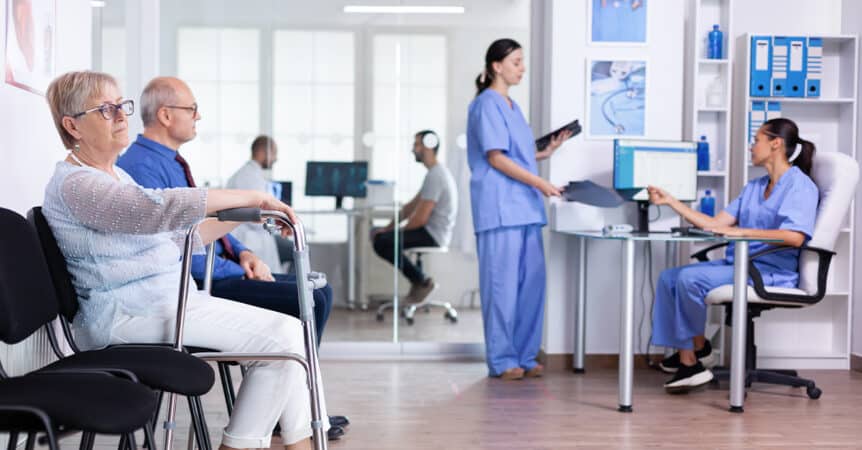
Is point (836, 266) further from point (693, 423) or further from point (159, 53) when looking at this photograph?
point (159, 53)

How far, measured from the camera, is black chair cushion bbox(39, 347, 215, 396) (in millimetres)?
1900

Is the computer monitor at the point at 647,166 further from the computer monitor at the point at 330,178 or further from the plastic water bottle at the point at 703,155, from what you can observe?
the computer monitor at the point at 330,178

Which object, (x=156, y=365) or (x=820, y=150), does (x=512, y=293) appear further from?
(x=156, y=365)

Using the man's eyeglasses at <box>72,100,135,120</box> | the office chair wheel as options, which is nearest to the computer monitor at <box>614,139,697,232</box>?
the office chair wheel

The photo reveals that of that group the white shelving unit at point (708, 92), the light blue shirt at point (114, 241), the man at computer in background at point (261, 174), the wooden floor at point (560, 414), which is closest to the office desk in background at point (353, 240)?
the man at computer in background at point (261, 174)

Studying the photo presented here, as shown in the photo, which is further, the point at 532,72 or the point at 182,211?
the point at 532,72

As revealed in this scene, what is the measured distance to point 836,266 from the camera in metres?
4.74

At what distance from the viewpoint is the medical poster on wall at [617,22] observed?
4.66 metres

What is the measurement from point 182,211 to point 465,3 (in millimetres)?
3210

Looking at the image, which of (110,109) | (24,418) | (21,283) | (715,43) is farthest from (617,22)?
(24,418)

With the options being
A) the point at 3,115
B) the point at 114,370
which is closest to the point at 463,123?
the point at 3,115

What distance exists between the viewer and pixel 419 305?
5.04 m

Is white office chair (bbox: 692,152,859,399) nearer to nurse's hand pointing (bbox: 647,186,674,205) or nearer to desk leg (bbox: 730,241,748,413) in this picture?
desk leg (bbox: 730,241,748,413)

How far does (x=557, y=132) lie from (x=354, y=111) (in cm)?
115
